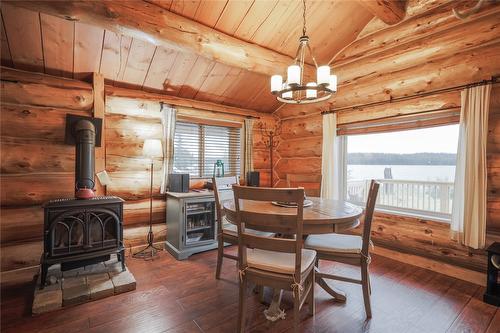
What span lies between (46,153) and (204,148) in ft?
6.60

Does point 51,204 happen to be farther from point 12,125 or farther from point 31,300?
point 12,125

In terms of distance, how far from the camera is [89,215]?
242cm

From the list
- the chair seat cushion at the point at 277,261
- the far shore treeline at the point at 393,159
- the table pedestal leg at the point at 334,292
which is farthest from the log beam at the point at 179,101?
the table pedestal leg at the point at 334,292

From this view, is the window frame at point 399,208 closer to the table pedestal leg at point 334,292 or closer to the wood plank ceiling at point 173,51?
the wood plank ceiling at point 173,51

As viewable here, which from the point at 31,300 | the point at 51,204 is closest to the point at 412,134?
the point at 51,204

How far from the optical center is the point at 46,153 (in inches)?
109

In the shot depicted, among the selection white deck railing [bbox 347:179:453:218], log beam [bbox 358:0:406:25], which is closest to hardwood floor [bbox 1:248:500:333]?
white deck railing [bbox 347:179:453:218]

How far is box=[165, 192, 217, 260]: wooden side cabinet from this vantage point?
313 cm

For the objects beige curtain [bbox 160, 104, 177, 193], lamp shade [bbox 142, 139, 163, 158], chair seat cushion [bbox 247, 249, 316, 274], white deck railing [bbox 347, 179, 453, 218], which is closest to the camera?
chair seat cushion [bbox 247, 249, 316, 274]

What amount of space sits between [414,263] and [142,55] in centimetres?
408

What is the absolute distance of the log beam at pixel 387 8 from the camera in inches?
97.8

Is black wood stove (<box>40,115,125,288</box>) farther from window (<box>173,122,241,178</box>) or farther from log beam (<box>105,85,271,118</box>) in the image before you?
window (<box>173,122,241,178</box>)

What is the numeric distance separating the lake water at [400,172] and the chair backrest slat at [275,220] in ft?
9.07

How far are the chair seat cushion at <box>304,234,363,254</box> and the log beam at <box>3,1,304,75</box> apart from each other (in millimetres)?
2233
